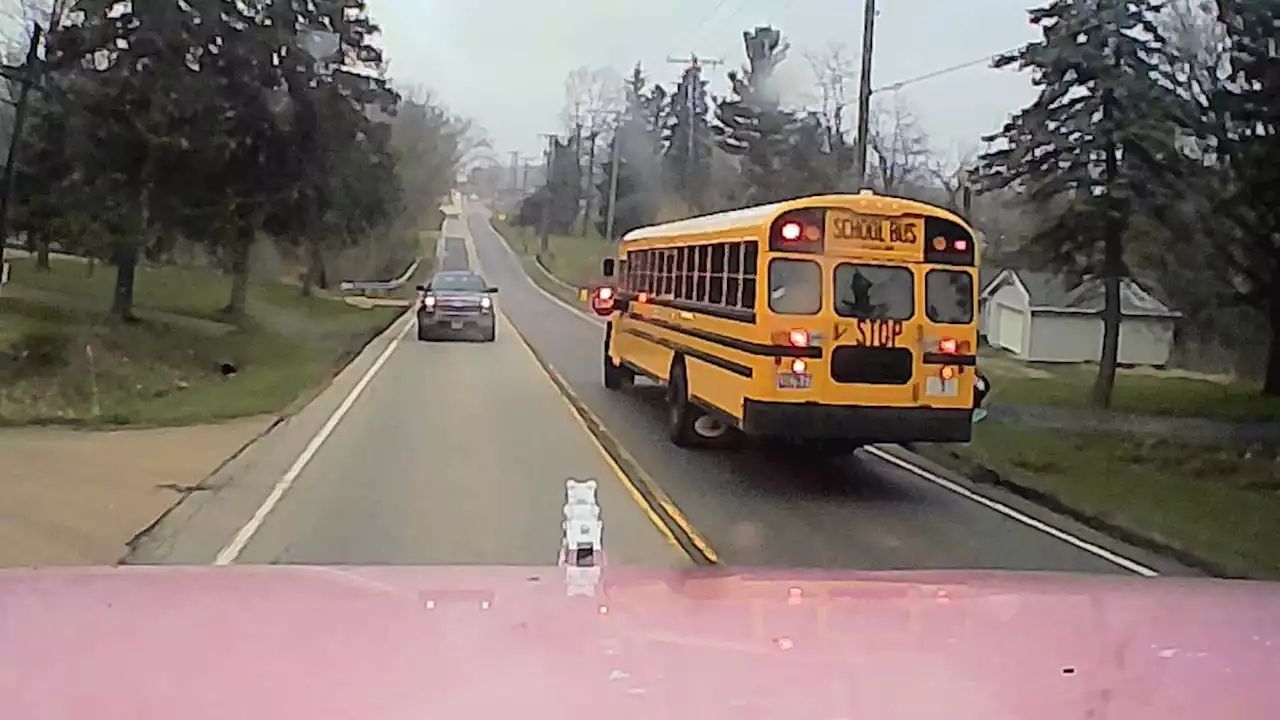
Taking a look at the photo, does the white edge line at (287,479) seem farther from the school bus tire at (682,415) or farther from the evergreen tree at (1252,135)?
the evergreen tree at (1252,135)

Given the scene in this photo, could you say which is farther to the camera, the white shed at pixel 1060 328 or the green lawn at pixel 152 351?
the white shed at pixel 1060 328

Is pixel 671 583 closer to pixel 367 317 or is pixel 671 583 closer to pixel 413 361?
pixel 413 361

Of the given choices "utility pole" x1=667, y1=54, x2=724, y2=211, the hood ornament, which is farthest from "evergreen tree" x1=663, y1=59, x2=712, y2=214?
the hood ornament

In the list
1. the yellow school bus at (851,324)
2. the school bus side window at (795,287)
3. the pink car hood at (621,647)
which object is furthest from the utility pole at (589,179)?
the pink car hood at (621,647)

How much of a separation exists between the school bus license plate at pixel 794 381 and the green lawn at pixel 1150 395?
41.2 ft

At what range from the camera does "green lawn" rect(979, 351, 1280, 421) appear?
26.0 m

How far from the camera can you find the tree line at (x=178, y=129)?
3152 cm

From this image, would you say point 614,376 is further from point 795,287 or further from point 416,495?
point 416,495

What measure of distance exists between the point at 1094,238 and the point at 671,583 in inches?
813

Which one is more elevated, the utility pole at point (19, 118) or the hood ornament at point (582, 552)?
the utility pole at point (19, 118)

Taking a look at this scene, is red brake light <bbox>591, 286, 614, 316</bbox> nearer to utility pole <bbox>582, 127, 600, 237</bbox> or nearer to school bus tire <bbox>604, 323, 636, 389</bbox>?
school bus tire <bbox>604, 323, 636, 389</bbox>

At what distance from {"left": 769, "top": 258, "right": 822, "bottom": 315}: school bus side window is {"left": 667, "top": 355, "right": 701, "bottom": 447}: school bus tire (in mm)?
3048

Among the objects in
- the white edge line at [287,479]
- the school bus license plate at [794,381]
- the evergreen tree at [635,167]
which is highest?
the evergreen tree at [635,167]

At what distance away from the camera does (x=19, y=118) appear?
3014cm
